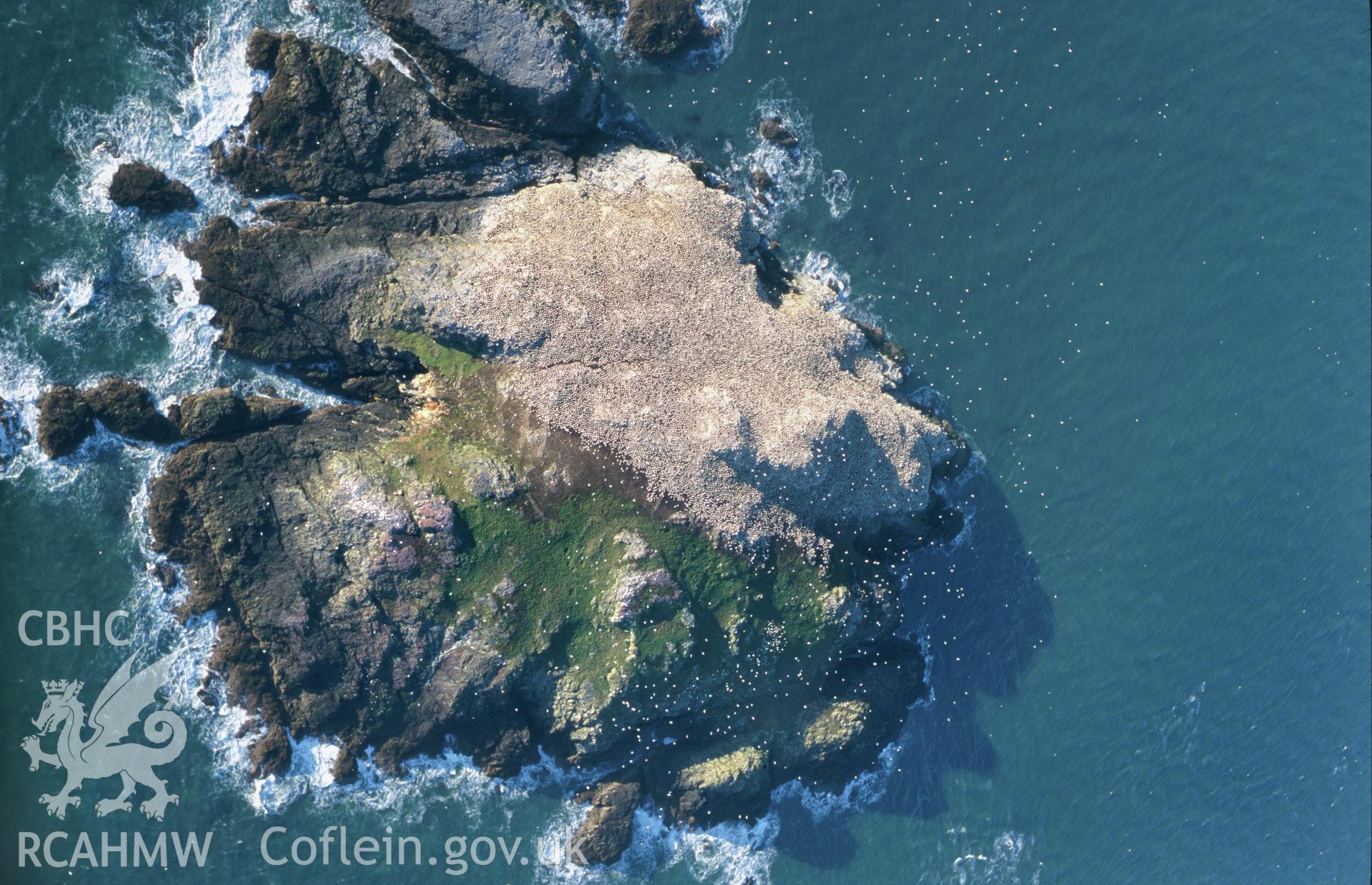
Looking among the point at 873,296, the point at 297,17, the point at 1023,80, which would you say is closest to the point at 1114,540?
the point at 873,296

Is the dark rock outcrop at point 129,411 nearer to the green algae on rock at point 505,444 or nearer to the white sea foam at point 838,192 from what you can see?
the green algae on rock at point 505,444

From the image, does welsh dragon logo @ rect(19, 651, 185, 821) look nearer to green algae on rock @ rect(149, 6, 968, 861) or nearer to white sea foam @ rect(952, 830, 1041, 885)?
green algae on rock @ rect(149, 6, 968, 861)

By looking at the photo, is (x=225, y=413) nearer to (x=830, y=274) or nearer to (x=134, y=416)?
(x=134, y=416)

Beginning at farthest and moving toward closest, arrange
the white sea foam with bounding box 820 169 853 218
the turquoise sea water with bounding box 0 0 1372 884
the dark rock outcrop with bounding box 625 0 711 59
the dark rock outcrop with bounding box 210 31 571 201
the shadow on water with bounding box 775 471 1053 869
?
the shadow on water with bounding box 775 471 1053 869 → the white sea foam with bounding box 820 169 853 218 → the turquoise sea water with bounding box 0 0 1372 884 → the dark rock outcrop with bounding box 625 0 711 59 → the dark rock outcrop with bounding box 210 31 571 201

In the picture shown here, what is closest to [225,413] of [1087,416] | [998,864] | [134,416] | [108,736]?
[134,416]

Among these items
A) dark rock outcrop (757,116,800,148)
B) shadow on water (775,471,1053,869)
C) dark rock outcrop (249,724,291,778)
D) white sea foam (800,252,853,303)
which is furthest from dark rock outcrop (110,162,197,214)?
shadow on water (775,471,1053,869)

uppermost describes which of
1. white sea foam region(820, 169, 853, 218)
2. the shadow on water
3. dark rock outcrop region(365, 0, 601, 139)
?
dark rock outcrop region(365, 0, 601, 139)
